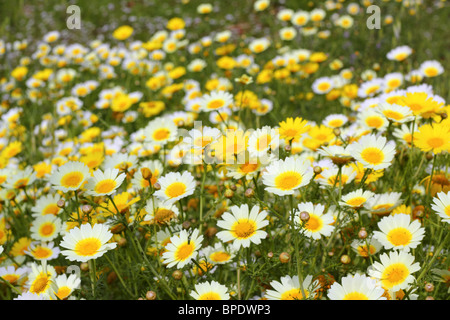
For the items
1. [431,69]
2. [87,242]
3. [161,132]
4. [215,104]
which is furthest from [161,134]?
[431,69]

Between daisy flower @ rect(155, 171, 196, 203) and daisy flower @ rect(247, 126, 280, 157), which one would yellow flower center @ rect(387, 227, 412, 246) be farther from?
daisy flower @ rect(155, 171, 196, 203)

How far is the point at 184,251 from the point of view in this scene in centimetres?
114

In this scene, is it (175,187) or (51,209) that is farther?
(51,209)

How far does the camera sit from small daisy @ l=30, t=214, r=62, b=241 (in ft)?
5.08

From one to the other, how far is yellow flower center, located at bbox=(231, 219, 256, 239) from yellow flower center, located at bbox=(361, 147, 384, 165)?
0.38 meters

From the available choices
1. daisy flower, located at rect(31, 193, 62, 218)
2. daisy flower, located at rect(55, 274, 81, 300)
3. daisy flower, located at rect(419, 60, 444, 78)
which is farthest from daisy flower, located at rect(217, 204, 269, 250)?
daisy flower, located at rect(419, 60, 444, 78)

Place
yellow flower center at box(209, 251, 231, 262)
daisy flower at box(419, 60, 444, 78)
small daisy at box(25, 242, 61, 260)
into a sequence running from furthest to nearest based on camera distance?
daisy flower at box(419, 60, 444, 78)
small daisy at box(25, 242, 61, 260)
yellow flower center at box(209, 251, 231, 262)

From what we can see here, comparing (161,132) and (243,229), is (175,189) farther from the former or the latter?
(161,132)

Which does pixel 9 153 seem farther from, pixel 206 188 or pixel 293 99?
pixel 293 99

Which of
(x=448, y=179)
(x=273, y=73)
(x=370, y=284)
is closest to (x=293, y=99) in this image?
(x=273, y=73)

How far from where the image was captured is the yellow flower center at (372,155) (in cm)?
120

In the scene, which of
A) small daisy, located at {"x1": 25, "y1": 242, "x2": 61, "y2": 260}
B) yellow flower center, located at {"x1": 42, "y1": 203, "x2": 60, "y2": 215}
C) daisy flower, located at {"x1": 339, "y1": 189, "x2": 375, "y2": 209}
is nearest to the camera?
daisy flower, located at {"x1": 339, "y1": 189, "x2": 375, "y2": 209}

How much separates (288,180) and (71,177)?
0.69 meters
